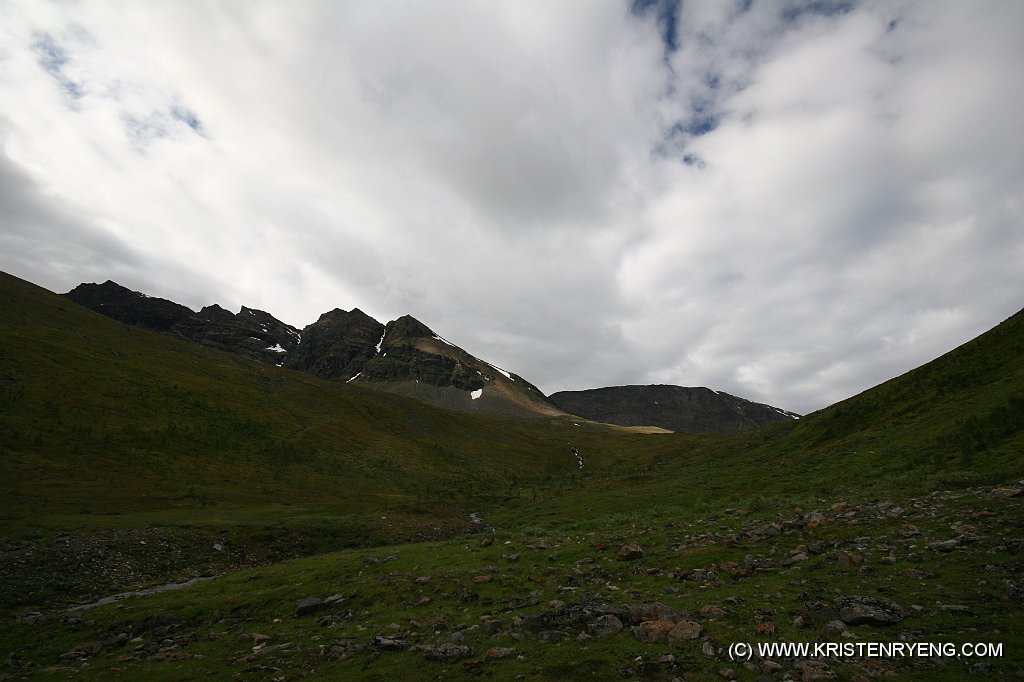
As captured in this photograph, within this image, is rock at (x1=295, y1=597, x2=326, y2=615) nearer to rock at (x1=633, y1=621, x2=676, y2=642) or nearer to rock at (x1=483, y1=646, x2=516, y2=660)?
rock at (x1=483, y1=646, x2=516, y2=660)

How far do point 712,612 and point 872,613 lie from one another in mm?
3524

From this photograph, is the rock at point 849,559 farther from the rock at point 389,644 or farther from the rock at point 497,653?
the rock at point 389,644

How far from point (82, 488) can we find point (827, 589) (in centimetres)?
6286

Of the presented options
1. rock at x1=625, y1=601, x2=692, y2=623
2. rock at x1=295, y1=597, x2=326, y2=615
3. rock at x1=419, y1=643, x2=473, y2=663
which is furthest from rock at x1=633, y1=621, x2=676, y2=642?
rock at x1=295, y1=597, x2=326, y2=615

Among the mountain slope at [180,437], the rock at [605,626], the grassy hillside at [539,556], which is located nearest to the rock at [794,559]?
the grassy hillside at [539,556]

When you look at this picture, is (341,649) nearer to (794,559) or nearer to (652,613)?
(652,613)

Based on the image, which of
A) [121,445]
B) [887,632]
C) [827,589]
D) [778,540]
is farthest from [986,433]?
[121,445]

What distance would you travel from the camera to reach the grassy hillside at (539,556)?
1116 centimetres

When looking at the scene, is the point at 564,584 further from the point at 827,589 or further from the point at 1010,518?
the point at 1010,518

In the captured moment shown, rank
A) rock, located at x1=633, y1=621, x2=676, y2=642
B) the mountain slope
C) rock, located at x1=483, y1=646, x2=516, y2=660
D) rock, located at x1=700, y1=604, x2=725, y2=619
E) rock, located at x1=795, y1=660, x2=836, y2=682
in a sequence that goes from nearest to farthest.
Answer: rock, located at x1=795, y1=660, x2=836, y2=682, rock, located at x1=633, y1=621, x2=676, y2=642, rock, located at x1=483, y1=646, x2=516, y2=660, rock, located at x1=700, y1=604, x2=725, y2=619, the mountain slope

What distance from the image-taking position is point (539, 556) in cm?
2323

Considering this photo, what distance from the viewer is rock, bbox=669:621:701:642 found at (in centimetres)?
1104

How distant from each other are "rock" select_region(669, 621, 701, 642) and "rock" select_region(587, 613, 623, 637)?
1608 millimetres

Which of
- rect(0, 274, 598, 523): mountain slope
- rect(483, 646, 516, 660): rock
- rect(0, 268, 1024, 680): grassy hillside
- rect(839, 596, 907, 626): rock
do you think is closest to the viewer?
rect(839, 596, 907, 626): rock
